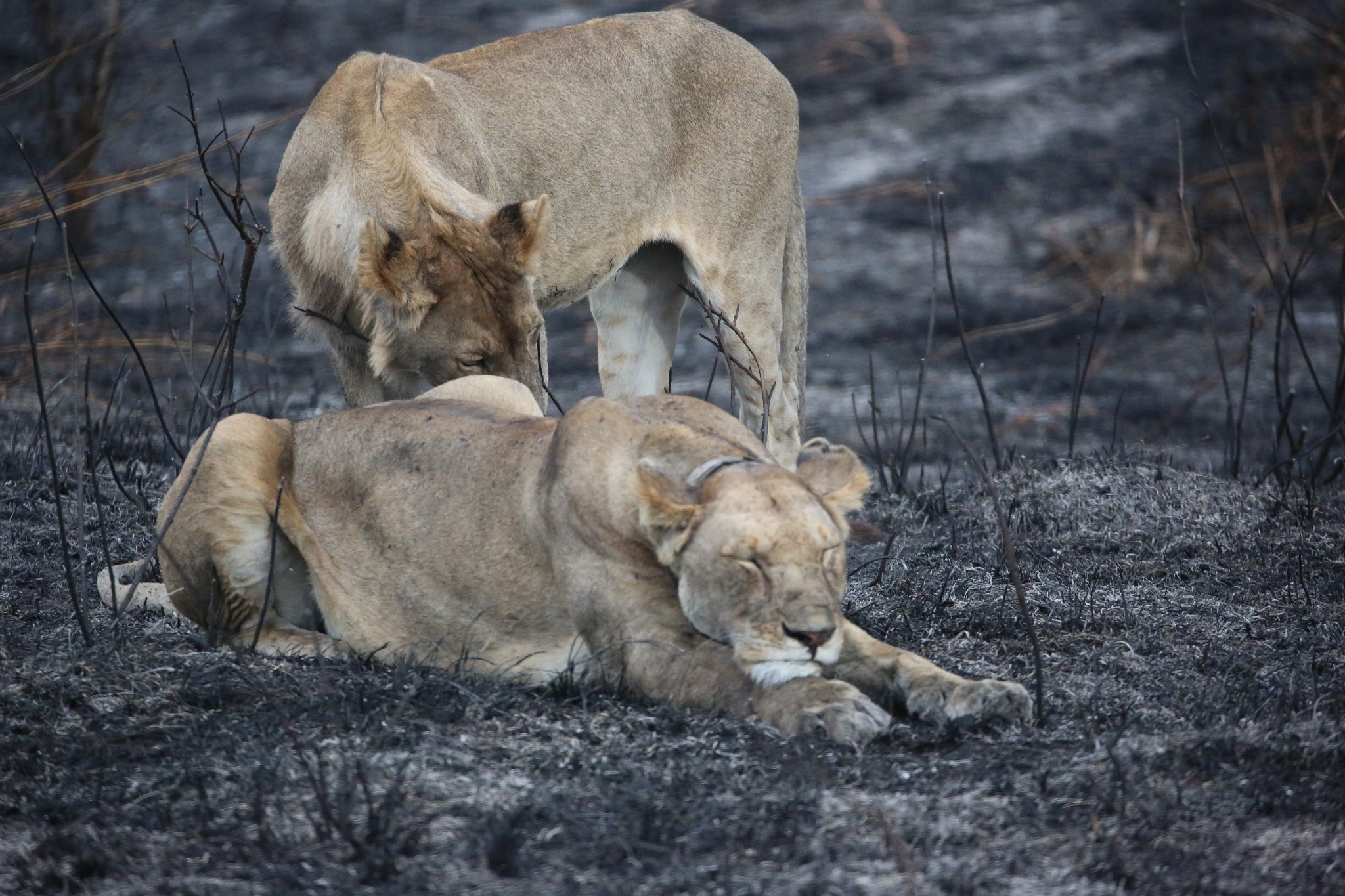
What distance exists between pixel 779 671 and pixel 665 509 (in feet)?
1.36

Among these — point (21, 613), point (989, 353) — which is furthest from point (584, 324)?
point (21, 613)

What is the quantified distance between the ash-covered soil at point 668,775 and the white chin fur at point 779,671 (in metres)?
0.14

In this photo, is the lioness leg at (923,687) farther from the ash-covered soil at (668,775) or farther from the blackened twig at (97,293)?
the blackened twig at (97,293)

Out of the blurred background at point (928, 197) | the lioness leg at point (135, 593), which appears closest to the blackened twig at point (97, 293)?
the lioness leg at point (135, 593)

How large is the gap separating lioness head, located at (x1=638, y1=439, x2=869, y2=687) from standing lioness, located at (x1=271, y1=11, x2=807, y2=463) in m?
1.62

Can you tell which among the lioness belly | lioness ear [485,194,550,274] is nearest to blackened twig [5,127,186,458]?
the lioness belly

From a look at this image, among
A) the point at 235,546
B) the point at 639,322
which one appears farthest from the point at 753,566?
the point at 639,322

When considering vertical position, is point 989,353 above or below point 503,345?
below

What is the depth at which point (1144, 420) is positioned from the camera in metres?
9.34

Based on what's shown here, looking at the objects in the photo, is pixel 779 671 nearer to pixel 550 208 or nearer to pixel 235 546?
pixel 235 546

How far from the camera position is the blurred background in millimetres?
9312

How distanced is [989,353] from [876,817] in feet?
27.7

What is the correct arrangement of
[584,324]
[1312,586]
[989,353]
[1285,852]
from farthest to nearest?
[584,324] → [989,353] → [1312,586] → [1285,852]

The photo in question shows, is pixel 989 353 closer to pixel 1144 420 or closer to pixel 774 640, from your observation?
pixel 1144 420
